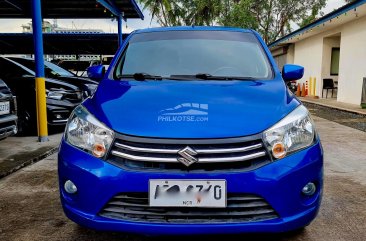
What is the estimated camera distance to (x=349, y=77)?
49.1 ft

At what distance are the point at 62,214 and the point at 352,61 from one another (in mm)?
14031

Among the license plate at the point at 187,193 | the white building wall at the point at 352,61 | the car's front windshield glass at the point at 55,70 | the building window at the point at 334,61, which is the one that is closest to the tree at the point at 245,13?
the building window at the point at 334,61

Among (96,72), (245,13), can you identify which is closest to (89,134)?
(96,72)

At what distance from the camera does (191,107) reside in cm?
232

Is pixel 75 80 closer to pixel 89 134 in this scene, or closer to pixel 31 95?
pixel 31 95

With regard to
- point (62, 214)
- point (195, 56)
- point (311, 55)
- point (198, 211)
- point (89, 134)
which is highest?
point (311, 55)

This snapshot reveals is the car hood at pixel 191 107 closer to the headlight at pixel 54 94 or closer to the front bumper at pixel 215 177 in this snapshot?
the front bumper at pixel 215 177

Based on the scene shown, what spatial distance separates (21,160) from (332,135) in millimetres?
5365

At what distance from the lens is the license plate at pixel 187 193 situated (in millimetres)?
2002

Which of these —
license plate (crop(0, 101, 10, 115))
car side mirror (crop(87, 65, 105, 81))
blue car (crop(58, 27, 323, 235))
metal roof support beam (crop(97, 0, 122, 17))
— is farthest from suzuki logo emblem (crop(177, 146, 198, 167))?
metal roof support beam (crop(97, 0, 122, 17))

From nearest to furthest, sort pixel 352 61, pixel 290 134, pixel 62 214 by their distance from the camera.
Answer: pixel 290 134 < pixel 62 214 < pixel 352 61

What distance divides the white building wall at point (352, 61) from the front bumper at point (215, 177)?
514 inches

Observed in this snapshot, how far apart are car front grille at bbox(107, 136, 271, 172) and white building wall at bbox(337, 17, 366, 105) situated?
13.2 metres

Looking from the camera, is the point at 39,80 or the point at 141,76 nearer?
the point at 141,76
